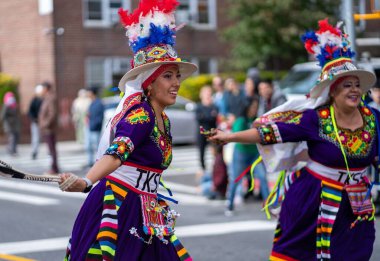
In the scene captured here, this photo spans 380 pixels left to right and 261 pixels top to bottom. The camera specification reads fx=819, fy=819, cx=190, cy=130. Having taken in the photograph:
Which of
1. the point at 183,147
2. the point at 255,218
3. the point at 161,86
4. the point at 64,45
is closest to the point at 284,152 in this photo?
the point at 161,86

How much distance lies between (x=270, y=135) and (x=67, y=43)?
20168 mm

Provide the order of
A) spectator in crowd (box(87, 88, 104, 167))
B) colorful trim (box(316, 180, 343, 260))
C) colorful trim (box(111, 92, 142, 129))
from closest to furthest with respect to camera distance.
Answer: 1. colorful trim (box(111, 92, 142, 129))
2. colorful trim (box(316, 180, 343, 260))
3. spectator in crowd (box(87, 88, 104, 167))

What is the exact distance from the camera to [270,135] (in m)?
6.08

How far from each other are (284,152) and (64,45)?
1971 cm

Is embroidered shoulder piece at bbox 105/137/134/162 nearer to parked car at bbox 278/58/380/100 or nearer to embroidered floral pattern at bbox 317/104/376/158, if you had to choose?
embroidered floral pattern at bbox 317/104/376/158

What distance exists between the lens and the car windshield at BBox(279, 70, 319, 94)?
15883 mm

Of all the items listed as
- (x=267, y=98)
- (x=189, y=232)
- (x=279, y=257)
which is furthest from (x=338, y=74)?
(x=267, y=98)

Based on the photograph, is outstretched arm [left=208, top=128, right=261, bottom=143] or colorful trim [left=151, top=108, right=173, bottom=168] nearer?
colorful trim [left=151, top=108, right=173, bottom=168]

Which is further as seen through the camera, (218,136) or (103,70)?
(103,70)

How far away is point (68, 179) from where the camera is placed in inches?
164

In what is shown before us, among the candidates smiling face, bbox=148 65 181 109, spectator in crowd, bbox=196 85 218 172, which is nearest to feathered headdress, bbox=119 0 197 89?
smiling face, bbox=148 65 181 109

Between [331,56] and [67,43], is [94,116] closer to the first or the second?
[67,43]

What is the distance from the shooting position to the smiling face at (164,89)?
5.02 metres

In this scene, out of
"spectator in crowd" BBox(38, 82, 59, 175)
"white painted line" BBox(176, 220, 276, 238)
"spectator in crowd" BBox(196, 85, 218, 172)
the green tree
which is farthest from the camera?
the green tree
